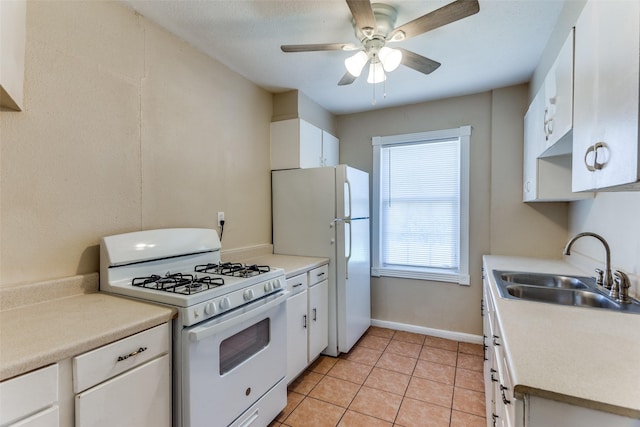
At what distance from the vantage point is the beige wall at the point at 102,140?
136 centimetres

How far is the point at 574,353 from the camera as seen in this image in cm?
88

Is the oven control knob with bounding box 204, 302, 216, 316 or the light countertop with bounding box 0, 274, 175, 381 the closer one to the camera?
the light countertop with bounding box 0, 274, 175, 381

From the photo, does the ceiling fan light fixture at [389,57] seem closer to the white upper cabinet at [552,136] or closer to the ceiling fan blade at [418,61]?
the ceiling fan blade at [418,61]

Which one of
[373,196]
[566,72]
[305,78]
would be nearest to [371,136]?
[373,196]

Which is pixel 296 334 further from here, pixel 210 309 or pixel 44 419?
pixel 44 419

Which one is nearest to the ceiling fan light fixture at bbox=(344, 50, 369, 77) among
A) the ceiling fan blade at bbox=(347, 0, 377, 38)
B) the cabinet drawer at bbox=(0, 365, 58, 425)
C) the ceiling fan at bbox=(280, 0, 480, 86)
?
the ceiling fan at bbox=(280, 0, 480, 86)

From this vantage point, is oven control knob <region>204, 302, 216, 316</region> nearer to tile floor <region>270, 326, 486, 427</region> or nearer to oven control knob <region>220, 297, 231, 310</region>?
oven control knob <region>220, 297, 231, 310</region>

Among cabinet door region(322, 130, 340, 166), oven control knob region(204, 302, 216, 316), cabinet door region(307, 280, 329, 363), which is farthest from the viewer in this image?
cabinet door region(322, 130, 340, 166)

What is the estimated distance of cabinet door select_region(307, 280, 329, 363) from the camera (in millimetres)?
2443

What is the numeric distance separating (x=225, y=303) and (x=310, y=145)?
1.96 metres

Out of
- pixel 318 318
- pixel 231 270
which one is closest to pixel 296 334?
pixel 318 318

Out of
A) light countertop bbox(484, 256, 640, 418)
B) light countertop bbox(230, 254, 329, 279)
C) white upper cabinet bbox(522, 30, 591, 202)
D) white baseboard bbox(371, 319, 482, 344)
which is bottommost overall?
white baseboard bbox(371, 319, 482, 344)

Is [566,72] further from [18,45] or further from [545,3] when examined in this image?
[18,45]

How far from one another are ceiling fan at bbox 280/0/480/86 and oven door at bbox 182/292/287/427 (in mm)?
1518
